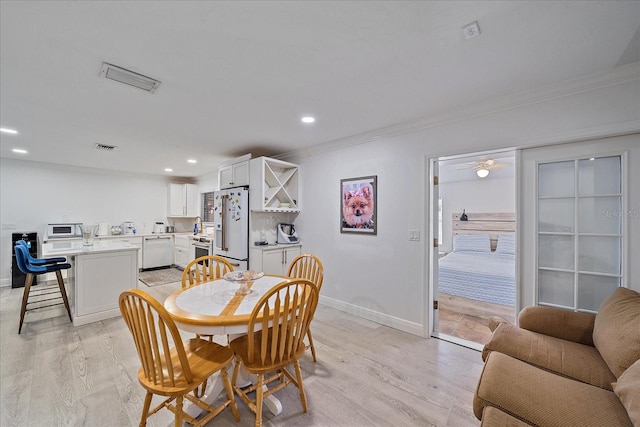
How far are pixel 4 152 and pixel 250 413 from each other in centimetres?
588

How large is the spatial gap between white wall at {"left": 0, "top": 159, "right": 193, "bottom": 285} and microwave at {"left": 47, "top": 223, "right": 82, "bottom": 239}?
0.33m

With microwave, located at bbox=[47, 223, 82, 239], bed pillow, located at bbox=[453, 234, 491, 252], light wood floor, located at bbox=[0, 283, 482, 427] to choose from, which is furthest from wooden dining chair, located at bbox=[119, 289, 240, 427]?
bed pillow, located at bbox=[453, 234, 491, 252]

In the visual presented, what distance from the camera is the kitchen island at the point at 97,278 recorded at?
10.4 feet

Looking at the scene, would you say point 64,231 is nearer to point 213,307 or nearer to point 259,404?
point 213,307

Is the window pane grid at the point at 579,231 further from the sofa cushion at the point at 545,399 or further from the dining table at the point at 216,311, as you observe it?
the dining table at the point at 216,311

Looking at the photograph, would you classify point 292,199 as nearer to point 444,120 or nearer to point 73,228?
point 444,120

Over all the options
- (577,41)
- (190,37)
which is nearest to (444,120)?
(577,41)

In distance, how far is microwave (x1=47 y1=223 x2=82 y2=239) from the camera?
193 inches

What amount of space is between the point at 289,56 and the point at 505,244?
612 centimetres

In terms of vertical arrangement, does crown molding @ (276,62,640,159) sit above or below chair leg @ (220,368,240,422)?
above

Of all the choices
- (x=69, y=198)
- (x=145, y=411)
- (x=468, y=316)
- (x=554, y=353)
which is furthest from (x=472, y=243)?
(x=69, y=198)

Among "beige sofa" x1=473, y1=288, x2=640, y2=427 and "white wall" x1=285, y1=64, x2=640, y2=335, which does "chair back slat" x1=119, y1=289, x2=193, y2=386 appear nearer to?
"beige sofa" x1=473, y1=288, x2=640, y2=427

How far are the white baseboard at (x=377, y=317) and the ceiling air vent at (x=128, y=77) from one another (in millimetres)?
3239

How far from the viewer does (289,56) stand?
171 centimetres
